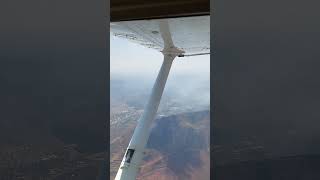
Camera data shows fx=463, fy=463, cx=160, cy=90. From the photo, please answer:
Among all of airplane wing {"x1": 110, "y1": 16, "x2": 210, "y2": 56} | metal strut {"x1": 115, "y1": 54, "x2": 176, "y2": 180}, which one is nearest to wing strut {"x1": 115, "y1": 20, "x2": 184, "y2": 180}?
metal strut {"x1": 115, "y1": 54, "x2": 176, "y2": 180}

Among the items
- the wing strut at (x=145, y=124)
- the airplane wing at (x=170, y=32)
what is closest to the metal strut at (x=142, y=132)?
the wing strut at (x=145, y=124)

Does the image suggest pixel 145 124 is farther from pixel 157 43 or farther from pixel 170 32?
pixel 170 32

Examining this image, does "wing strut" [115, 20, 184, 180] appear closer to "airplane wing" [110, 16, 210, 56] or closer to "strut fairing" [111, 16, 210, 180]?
"strut fairing" [111, 16, 210, 180]

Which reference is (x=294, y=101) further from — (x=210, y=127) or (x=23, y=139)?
(x=23, y=139)

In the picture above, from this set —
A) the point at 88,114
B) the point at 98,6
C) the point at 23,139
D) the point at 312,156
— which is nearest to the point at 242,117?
the point at 312,156

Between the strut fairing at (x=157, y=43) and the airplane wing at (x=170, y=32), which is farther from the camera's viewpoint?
the strut fairing at (x=157, y=43)

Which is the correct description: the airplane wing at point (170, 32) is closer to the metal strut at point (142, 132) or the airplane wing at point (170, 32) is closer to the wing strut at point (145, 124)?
the wing strut at point (145, 124)

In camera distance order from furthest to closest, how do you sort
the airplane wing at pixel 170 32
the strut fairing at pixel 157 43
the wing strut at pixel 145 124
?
1. the wing strut at pixel 145 124
2. the strut fairing at pixel 157 43
3. the airplane wing at pixel 170 32
